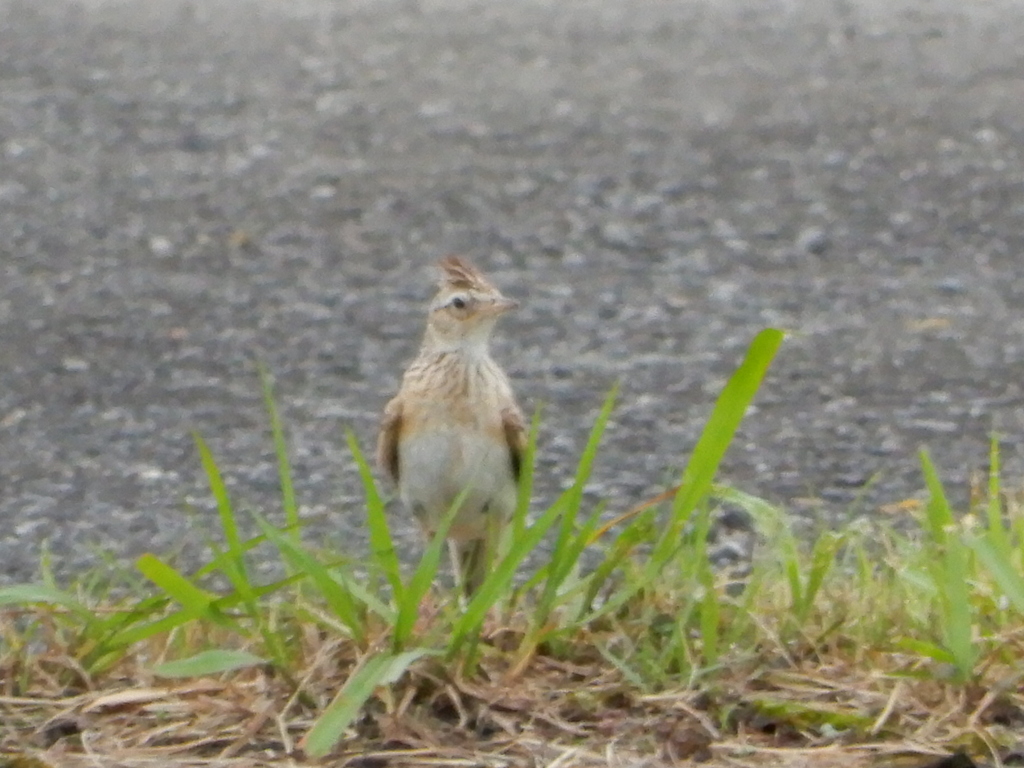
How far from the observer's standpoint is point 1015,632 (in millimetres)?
3676

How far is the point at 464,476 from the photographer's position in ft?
15.0

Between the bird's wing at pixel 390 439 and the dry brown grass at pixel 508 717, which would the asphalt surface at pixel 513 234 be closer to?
the bird's wing at pixel 390 439

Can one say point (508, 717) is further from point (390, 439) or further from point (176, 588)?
point (390, 439)

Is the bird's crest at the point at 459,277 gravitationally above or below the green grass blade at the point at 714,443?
above

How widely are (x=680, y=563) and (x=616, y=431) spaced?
2.44 metres

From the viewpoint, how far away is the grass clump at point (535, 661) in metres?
3.43

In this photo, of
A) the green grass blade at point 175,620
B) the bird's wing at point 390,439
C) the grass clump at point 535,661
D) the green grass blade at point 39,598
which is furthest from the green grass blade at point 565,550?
the bird's wing at point 390,439

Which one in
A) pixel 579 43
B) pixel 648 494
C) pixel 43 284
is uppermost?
pixel 579 43

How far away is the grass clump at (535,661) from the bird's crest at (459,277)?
1.07m

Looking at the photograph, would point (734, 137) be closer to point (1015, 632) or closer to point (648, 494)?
point (648, 494)

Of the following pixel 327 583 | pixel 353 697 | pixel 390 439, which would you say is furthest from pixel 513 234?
pixel 353 697

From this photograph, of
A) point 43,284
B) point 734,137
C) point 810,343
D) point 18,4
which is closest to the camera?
point 810,343

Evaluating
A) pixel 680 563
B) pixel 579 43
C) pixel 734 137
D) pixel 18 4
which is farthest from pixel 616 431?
pixel 18 4

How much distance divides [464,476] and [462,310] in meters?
0.51
